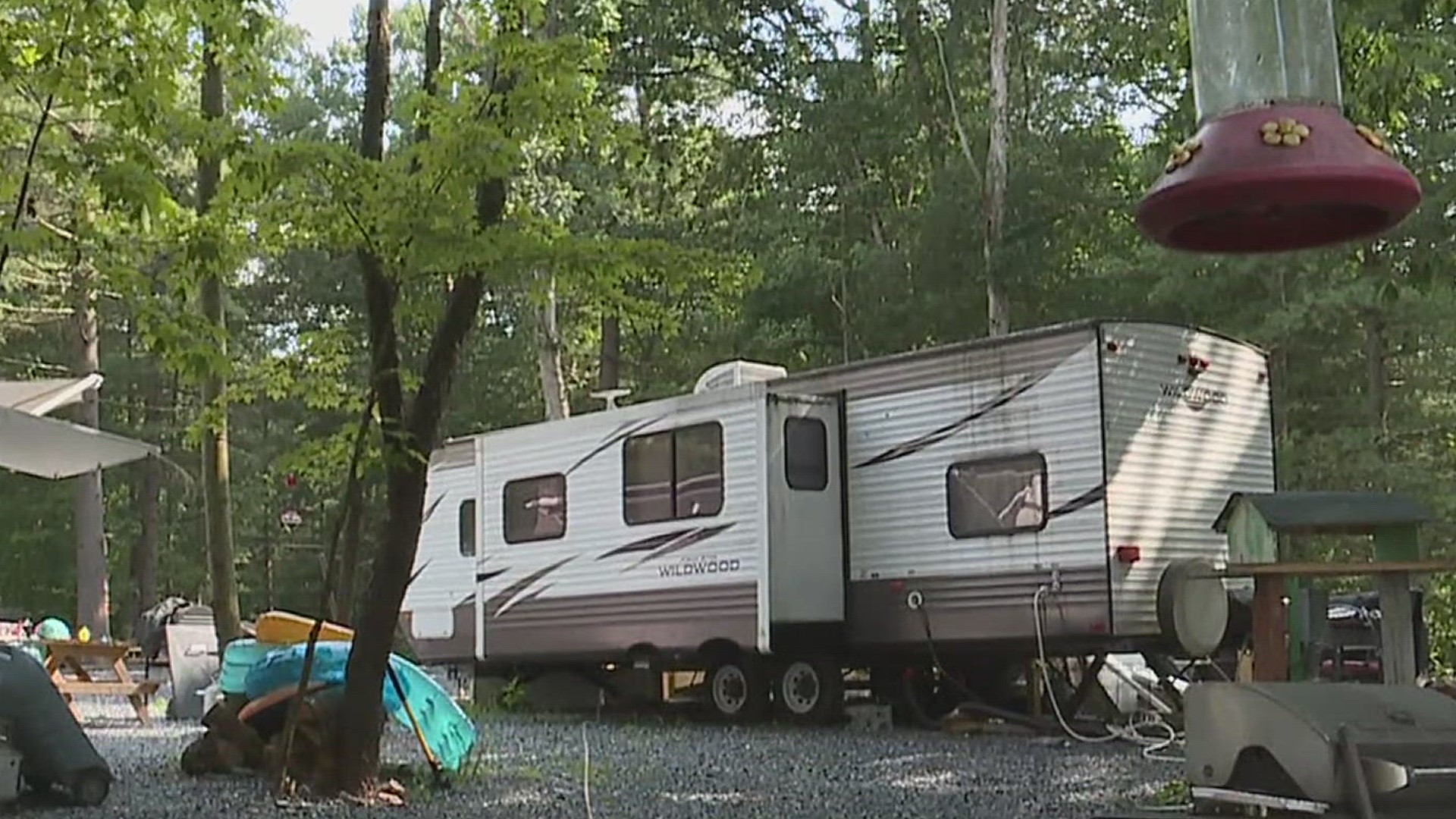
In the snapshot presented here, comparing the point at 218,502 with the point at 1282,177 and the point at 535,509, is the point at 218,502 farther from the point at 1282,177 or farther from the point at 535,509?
the point at 1282,177

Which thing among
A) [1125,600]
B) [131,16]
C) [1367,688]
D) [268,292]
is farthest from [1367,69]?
[268,292]

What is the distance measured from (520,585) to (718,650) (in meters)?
2.11

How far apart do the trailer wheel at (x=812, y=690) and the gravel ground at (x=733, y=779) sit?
0.38m

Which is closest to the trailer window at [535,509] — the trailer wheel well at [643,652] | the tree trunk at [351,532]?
the trailer wheel well at [643,652]

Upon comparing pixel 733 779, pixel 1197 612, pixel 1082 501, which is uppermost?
pixel 1082 501

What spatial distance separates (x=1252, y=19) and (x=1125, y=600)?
22.4 ft

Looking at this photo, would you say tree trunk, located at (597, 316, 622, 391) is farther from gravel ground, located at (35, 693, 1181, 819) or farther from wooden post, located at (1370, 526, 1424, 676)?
wooden post, located at (1370, 526, 1424, 676)

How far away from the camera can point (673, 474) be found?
424 inches

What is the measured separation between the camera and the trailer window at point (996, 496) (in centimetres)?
928

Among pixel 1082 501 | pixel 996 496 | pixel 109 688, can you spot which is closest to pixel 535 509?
pixel 109 688

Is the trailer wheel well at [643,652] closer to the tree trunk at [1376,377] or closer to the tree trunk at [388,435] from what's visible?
the tree trunk at [388,435]

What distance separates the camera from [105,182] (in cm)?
479

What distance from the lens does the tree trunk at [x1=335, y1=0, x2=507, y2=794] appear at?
6.27 m

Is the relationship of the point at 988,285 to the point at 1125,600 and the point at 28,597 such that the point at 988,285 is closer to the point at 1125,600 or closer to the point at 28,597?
the point at 1125,600
